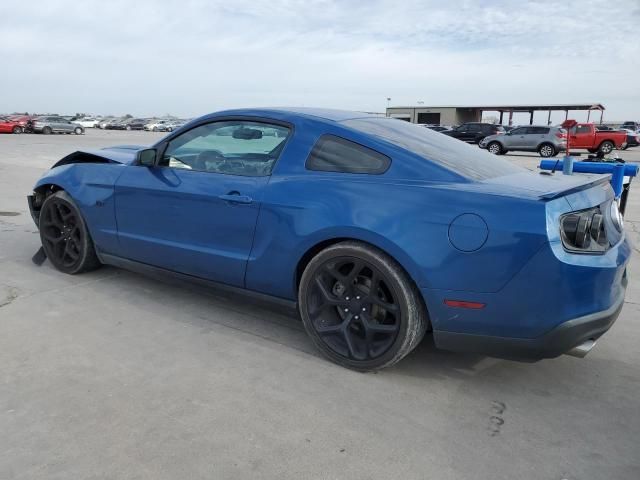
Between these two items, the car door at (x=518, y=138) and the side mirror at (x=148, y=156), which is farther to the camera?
the car door at (x=518, y=138)

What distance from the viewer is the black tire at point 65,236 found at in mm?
4258

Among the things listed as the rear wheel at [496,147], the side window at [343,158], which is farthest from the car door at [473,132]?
the side window at [343,158]

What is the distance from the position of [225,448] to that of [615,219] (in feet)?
7.83

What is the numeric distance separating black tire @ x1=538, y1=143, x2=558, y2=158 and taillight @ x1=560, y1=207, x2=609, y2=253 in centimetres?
2320

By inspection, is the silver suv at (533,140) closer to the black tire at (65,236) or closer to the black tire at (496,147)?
the black tire at (496,147)

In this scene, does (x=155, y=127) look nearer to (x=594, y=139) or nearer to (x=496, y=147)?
(x=496, y=147)

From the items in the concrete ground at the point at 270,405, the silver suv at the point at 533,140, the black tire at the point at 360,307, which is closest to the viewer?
the concrete ground at the point at 270,405

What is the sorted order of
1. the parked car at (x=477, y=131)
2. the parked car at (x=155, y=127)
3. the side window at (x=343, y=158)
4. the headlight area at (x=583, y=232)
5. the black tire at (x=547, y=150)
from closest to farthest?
1. the headlight area at (x=583, y=232)
2. the side window at (x=343, y=158)
3. the black tire at (x=547, y=150)
4. the parked car at (x=477, y=131)
5. the parked car at (x=155, y=127)

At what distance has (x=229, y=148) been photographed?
11.8ft

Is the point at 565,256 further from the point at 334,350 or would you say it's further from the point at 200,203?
the point at 200,203

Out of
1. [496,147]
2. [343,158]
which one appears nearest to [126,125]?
[496,147]

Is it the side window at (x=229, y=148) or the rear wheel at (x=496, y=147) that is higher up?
the side window at (x=229, y=148)

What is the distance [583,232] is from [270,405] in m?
1.74

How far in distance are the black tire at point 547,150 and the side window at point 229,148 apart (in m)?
23.1
